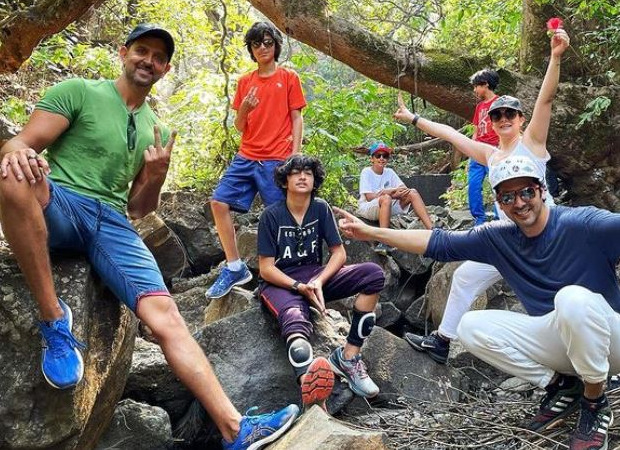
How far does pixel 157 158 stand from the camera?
11.4 feet

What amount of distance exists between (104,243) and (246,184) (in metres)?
2.11

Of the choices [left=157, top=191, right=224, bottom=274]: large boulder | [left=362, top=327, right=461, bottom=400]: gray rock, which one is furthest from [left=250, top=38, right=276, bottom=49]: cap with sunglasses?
[left=157, top=191, right=224, bottom=274]: large boulder

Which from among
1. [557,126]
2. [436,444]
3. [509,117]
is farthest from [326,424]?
[557,126]

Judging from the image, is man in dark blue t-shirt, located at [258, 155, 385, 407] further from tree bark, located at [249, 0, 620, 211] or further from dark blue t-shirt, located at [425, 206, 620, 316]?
tree bark, located at [249, 0, 620, 211]

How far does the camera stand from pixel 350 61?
20.4ft

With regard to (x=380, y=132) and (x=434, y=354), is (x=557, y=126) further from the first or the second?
→ (x=434, y=354)

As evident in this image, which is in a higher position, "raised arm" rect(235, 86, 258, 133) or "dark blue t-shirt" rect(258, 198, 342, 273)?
"raised arm" rect(235, 86, 258, 133)

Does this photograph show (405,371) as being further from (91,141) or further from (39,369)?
(91,141)

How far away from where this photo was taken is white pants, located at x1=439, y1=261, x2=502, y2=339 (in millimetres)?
4340

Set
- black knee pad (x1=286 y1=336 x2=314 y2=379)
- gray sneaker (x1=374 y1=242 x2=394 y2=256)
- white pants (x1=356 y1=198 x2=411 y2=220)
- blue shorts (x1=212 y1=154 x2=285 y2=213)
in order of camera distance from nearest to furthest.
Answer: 1. black knee pad (x1=286 y1=336 x2=314 y2=379)
2. blue shorts (x1=212 y1=154 x2=285 y2=213)
3. gray sneaker (x1=374 y1=242 x2=394 y2=256)
4. white pants (x1=356 y1=198 x2=411 y2=220)

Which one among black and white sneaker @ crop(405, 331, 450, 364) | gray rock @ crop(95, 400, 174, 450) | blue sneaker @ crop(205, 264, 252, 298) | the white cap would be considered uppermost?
the white cap

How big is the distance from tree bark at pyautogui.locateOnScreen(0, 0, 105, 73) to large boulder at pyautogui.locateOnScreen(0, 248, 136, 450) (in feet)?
7.33

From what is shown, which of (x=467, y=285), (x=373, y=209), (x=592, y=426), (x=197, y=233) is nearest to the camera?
(x=592, y=426)

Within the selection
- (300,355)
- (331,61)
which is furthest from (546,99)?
(331,61)
